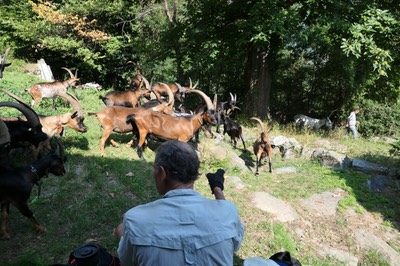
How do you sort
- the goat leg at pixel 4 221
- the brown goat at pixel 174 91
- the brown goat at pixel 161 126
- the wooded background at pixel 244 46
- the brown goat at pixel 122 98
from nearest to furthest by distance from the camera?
the goat leg at pixel 4 221 < the brown goat at pixel 161 126 < the brown goat at pixel 122 98 < the wooded background at pixel 244 46 < the brown goat at pixel 174 91

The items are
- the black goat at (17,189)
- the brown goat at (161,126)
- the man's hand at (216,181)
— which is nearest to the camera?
the man's hand at (216,181)

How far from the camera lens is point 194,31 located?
1474cm

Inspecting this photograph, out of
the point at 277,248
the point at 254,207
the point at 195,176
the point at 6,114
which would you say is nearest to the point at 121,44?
the point at 6,114

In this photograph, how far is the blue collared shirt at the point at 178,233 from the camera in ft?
6.33

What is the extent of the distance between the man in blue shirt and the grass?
3022mm

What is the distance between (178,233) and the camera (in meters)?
1.94

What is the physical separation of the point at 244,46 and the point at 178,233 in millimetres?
13848

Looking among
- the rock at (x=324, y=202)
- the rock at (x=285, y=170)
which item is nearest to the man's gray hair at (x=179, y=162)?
the rock at (x=324, y=202)

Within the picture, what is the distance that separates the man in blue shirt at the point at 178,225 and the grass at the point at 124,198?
119 inches

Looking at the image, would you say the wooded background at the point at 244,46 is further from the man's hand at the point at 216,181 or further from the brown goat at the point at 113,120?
the man's hand at the point at 216,181

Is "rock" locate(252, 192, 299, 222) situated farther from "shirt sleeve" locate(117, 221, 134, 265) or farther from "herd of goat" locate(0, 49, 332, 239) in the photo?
"shirt sleeve" locate(117, 221, 134, 265)

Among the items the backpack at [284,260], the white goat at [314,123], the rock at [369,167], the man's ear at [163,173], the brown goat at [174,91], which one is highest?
the brown goat at [174,91]

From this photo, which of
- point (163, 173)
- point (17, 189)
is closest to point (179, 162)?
point (163, 173)

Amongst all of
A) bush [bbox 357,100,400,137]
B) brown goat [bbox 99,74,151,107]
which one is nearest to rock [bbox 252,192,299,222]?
brown goat [bbox 99,74,151,107]
